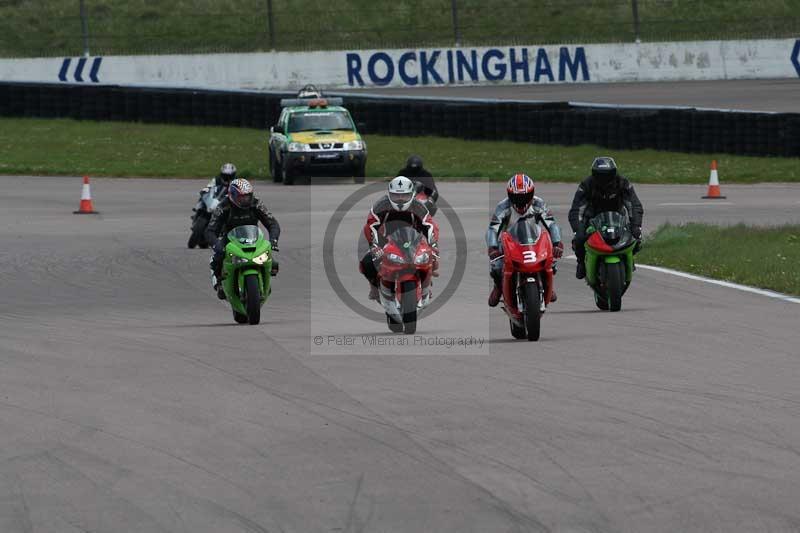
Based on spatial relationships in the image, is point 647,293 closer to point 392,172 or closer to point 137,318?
point 137,318

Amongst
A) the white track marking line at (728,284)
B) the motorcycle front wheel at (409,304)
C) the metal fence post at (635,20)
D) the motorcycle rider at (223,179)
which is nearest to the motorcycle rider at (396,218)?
the motorcycle front wheel at (409,304)

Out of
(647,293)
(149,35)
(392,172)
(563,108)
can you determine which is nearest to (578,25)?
(149,35)

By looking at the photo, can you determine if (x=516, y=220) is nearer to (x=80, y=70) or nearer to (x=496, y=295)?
(x=496, y=295)

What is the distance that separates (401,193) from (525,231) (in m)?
1.11

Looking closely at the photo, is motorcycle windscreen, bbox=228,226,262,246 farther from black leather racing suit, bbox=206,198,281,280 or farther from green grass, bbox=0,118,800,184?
green grass, bbox=0,118,800,184

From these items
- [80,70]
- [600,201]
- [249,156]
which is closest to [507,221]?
[600,201]

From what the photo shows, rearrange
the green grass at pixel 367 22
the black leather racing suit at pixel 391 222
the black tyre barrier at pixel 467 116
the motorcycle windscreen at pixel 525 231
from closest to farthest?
1. the motorcycle windscreen at pixel 525 231
2. the black leather racing suit at pixel 391 222
3. the black tyre barrier at pixel 467 116
4. the green grass at pixel 367 22

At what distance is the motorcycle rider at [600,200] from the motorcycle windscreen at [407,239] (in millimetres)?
2444

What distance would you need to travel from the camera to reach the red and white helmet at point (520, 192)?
1273 cm

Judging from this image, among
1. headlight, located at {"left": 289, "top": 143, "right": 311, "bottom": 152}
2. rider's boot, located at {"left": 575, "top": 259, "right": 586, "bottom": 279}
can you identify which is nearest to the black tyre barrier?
headlight, located at {"left": 289, "top": 143, "right": 311, "bottom": 152}

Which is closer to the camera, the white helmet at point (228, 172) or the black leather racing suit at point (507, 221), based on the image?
the black leather racing suit at point (507, 221)

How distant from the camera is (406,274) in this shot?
42.0 ft

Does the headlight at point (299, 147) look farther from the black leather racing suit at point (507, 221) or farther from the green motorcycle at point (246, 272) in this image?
the black leather racing suit at point (507, 221)

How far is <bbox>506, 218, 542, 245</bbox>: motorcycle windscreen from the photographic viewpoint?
1239 centimetres
